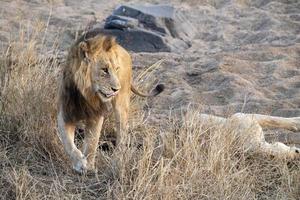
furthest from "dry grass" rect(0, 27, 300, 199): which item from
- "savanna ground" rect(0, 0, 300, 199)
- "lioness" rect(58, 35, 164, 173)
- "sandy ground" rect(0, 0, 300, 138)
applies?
"sandy ground" rect(0, 0, 300, 138)

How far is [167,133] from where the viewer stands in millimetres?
4113

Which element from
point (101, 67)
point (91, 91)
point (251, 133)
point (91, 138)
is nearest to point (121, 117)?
point (91, 138)

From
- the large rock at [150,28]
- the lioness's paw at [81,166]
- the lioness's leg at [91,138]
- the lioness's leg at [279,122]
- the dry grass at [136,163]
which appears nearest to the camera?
the dry grass at [136,163]

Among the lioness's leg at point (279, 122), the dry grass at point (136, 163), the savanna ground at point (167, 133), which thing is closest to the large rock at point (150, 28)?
the savanna ground at point (167, 133)

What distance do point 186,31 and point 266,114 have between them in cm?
281

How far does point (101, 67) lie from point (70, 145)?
0.48 metres

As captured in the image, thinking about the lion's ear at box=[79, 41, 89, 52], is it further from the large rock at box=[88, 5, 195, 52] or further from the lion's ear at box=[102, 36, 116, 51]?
the large rock at box=[88, 5, 195, 52]

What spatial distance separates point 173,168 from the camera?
3.76 m

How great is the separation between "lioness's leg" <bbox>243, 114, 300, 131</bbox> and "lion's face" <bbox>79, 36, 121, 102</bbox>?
124cm

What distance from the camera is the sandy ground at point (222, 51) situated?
5.46m

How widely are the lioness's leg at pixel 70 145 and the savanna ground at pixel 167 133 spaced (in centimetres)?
6

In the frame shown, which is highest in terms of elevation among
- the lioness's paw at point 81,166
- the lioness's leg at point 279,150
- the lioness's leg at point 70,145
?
the lioness's leg at point 70,145

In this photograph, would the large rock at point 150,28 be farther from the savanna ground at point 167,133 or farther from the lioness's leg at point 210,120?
the lioness's leg at point 210,120

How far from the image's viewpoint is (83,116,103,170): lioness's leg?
159 inches
